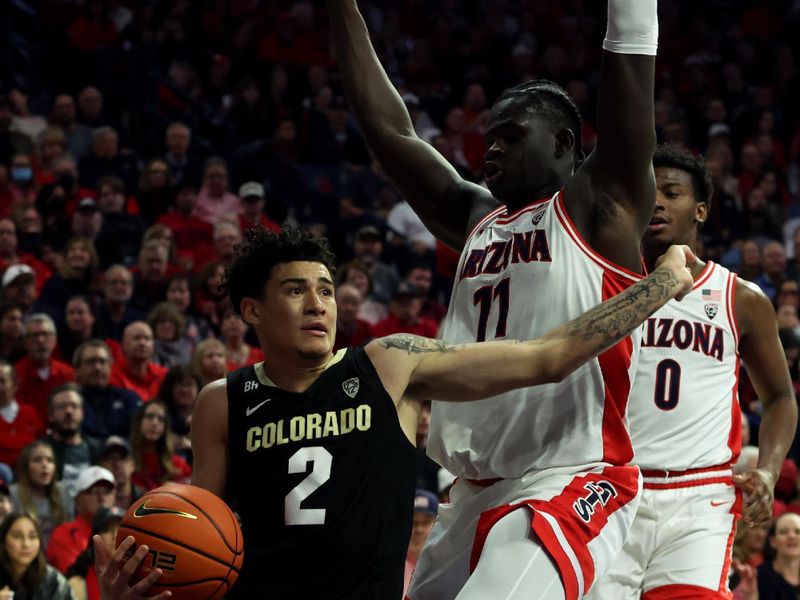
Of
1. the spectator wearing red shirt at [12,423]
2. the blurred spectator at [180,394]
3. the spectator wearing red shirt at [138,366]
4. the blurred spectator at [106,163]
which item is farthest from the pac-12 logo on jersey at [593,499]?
the blurred spectator at [106,163]

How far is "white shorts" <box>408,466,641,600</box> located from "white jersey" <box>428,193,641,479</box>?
6 centimetres

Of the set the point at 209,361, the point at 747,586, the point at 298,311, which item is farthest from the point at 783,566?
the point at 298,311

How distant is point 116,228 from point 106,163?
49.1 inches

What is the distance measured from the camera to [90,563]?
729 centimetres

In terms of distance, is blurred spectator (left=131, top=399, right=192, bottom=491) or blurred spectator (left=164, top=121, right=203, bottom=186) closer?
blurred spectator (left=131, top=399, right=192, bottom=491)

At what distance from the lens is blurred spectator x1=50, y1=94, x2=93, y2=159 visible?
11.8 meters

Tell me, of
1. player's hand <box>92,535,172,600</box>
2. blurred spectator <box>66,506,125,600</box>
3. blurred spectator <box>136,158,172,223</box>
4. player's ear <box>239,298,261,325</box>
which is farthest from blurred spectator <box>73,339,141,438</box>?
player's hand <box>92,535,172,600</box>

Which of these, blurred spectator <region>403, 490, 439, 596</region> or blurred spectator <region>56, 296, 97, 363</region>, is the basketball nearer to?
blurred spectator <region>403, 490, 439, 596</region>

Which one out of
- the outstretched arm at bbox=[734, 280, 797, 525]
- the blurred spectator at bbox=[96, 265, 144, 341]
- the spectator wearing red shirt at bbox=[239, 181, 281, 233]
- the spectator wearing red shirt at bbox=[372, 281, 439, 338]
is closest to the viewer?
the outstretched arm at bbox=[734, 280, 797, 525]

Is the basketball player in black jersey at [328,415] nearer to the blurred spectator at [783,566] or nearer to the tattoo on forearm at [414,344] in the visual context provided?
the tattoo on forearm at [414,344]

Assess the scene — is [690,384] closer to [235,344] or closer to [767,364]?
[767,364]

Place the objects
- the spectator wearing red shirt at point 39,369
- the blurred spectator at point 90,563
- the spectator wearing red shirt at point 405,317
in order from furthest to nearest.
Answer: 1. the spectator wearing red shirt at point 405,317
2. the spectator wearing red shirt at point 39,369
3. the blurred spectator at point 90,563

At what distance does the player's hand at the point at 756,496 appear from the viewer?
4414 mm

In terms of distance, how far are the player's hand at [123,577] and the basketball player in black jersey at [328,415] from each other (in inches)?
15.9
